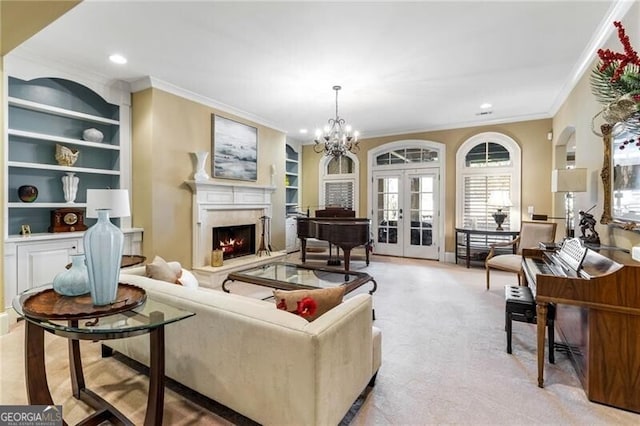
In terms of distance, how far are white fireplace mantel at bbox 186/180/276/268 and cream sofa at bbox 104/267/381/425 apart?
9.14ft

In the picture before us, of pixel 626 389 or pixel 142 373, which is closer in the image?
pixel 626 389

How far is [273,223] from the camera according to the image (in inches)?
245

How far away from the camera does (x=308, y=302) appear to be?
5.44 ft

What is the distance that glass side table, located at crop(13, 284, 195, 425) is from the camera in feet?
4.42

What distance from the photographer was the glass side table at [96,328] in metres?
1.35

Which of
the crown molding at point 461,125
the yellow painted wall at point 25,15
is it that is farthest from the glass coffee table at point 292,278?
the crown molding at point 461,125

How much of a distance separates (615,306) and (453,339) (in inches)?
49.4

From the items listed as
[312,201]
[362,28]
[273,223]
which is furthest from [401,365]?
[312,201]

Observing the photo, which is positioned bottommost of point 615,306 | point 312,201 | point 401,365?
point 401,365

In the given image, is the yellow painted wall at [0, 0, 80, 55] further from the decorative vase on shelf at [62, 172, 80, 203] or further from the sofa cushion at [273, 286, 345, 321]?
the sofa cushion at [273, 286, 345, 321]

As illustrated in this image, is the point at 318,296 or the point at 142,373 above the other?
the point at 318,296

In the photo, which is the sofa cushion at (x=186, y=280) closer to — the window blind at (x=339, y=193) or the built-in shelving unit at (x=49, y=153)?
the built-in shelving unit at (x=49, y=153)

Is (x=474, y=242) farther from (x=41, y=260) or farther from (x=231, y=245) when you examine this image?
(x=41, y=260)

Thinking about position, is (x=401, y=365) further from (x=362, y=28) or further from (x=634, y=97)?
(x=362, y=28)
